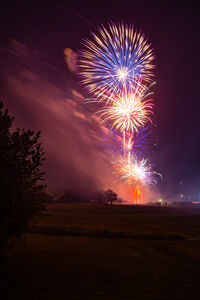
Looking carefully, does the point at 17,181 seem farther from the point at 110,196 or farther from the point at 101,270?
the point at 110,196

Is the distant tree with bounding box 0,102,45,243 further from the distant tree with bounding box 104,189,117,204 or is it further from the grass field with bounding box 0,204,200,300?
the distant tree with bounding box 104,189,117,204

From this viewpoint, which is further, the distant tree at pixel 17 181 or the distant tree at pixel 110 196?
the distant tree at pixel 110 196

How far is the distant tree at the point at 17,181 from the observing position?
1225 cm

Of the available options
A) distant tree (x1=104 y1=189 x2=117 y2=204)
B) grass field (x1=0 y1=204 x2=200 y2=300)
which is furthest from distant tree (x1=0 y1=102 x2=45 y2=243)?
distant tree (x1=104 y1=189 x2=117 y2=204)

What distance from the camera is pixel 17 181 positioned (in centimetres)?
1252

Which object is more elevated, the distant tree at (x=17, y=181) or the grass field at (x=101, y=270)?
the distant tree at (x=17, y=181)

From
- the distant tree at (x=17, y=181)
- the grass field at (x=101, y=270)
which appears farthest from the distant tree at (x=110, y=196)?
the distant tree at (x=17, y=181)

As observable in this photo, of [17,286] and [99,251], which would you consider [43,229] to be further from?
[17,286]

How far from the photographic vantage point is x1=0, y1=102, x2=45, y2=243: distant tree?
1225cm

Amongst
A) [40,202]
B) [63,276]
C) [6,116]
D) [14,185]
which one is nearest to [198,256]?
[63,276]

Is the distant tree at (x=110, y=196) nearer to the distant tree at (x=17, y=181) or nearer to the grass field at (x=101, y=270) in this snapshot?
the grass field at (x=101, y=270)

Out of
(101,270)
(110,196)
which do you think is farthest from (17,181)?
(110,196)

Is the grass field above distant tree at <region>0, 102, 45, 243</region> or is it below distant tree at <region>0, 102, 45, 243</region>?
below

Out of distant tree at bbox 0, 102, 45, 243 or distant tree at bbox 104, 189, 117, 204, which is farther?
distant tree at bbox 104, 189, 117, 204
